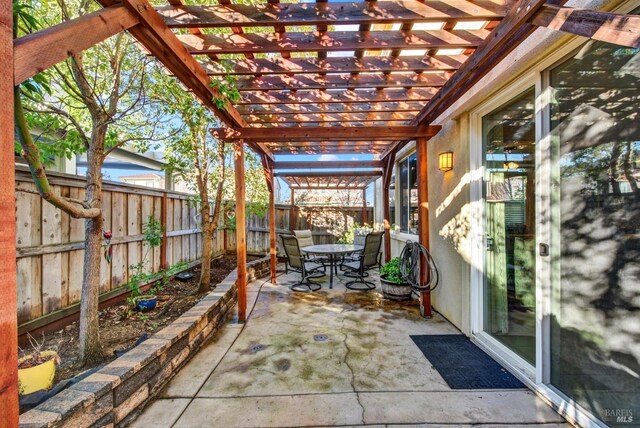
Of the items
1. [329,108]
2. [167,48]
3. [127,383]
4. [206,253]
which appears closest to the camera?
[127,383]

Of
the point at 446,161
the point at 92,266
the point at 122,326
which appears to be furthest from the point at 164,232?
the point at 446,161

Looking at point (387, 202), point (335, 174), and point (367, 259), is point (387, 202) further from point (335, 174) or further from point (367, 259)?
point (367, 259)

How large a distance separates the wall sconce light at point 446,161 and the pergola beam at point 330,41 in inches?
54.2

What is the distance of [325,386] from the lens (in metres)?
2.16

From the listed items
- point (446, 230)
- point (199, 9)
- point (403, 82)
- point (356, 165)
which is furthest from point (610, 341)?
point (356, 165)

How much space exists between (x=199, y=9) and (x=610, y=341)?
3211 mm

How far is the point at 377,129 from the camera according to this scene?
11.8 feet

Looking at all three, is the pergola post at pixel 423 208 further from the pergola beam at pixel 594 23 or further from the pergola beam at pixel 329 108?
the pergola beam at pixel 594 23

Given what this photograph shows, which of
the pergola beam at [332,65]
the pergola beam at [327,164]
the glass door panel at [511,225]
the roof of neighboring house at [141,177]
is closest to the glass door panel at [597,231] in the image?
the glass door panel at [511,225]

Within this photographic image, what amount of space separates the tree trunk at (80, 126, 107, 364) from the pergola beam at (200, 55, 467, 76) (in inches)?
46.4

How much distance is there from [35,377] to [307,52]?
292cm

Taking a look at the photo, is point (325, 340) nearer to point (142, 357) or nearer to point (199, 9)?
point (142, 357)

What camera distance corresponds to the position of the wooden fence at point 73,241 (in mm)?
2270

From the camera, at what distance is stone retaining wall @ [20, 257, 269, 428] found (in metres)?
1.42
